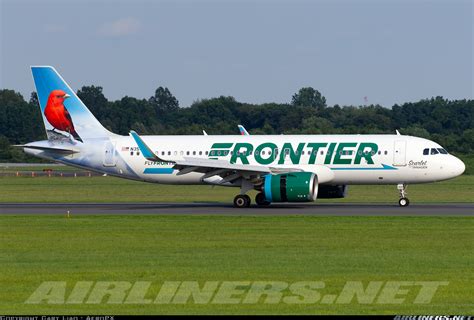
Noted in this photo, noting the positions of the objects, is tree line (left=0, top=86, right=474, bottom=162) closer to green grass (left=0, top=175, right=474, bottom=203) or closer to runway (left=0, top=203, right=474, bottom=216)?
green grass (left=0, top=175, right=474, bottom=203)

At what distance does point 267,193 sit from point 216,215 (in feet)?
16.0

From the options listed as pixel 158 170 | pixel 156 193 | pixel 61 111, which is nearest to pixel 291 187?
pixel 158 170

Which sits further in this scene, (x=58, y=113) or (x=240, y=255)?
(x=58, y=113)

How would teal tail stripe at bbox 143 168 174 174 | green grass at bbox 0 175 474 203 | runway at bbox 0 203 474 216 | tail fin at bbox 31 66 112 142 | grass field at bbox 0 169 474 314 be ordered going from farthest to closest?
green grass at bbox 0 175 474 203
tail fin at bbox 31 66 112 142
teal tail stripe at bbox 143 168 174 174
runway at bbox 0 203 474 216
grass field at bbox 0 169 474 314

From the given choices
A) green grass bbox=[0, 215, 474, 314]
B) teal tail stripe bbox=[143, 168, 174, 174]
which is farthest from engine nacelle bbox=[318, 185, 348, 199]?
green grass bbox=[0, 215, 474, 314]

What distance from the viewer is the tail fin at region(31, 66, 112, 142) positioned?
162 ft

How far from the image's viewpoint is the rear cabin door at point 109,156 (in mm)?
48497

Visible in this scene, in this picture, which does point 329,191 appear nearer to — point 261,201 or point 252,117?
point 261,201

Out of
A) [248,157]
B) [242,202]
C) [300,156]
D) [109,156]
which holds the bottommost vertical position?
[242,202]

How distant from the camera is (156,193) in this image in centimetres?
6062

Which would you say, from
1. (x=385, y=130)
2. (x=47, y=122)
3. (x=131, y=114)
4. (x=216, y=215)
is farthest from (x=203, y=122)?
(x=216, y=215)

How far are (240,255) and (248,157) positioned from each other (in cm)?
2160

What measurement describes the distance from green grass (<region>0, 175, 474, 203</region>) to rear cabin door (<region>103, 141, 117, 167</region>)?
522cm

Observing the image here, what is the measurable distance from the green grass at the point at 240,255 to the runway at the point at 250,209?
3.37 metres
